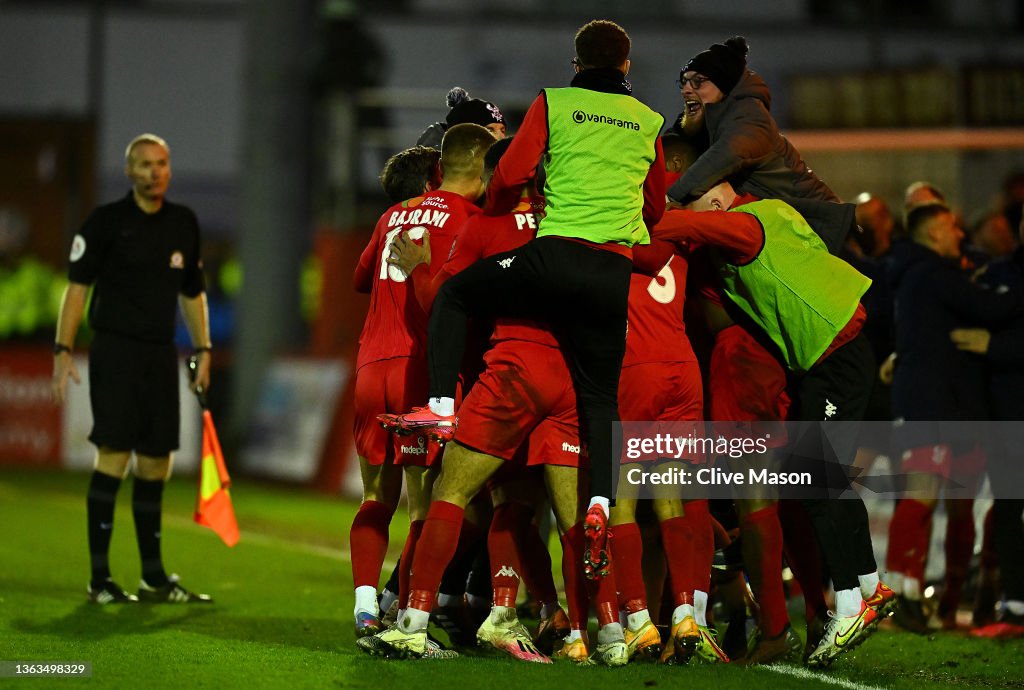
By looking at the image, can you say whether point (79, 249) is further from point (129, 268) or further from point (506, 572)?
point (506, 572)

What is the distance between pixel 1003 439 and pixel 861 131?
7.94m

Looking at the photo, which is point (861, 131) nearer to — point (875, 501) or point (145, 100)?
point (875, 501)

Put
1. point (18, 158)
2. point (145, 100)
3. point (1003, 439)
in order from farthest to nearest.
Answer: point (145, 100) < point (18, 158) < point (1003, 439)

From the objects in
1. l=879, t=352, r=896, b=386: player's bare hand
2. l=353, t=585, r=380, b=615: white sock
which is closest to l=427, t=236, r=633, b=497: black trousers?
l=353, t=585, r=380, b=615: white sock

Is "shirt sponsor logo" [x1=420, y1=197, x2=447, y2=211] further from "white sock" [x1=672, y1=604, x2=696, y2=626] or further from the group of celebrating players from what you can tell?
"white sock" [x1=672, y1=604, x2=696, y2=626]

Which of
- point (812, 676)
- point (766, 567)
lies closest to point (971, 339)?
point (766, 567)

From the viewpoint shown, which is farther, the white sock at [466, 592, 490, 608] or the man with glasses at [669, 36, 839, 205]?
the white sock at [466, 592, 490, 608]

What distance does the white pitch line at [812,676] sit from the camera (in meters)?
6.01

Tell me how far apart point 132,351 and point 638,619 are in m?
3.65

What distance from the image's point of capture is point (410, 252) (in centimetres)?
651

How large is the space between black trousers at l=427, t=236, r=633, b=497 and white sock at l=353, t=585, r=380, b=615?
3.66 feet

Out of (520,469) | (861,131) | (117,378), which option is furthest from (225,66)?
(520,469)

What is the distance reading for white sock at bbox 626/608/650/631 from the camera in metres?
6.14

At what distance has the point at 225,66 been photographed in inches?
1188
